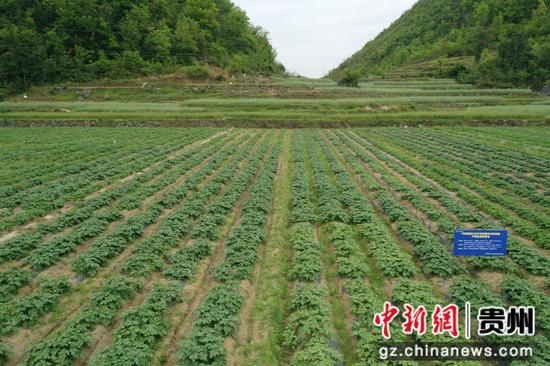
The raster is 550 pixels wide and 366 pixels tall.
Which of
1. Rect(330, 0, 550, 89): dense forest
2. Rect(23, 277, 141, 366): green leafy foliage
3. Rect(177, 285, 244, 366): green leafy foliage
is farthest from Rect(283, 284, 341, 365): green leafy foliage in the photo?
Rect(330, 0, 550, 89): dense forest

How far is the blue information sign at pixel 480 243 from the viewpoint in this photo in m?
8.61

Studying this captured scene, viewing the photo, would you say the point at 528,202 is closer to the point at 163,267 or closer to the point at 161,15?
the point at 163,267

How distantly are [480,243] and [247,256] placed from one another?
22.2 feet

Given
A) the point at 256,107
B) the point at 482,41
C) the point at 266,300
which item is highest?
the point at 482,41

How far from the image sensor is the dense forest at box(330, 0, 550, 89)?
274ft

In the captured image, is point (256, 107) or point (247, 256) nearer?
point (247, 256)

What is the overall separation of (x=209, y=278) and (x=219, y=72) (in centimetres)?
8019

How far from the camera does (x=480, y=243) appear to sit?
28.8 feet

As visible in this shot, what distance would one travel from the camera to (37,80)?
73.2 meters

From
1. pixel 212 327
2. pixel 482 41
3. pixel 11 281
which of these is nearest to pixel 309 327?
pixel 212 327

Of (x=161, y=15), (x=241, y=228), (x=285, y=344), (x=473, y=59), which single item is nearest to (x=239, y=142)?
(x=241, y=228)

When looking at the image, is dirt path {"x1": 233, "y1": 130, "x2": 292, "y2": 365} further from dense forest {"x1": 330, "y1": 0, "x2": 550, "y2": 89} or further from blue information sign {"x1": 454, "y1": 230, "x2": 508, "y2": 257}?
dense forest {"x1": 330, "y1": 0, "x2": 550, "y2": 89}

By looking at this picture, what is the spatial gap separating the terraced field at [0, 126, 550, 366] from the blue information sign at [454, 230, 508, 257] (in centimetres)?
96

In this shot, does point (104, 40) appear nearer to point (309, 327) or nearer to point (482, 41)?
point (309, 327)
